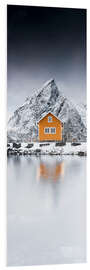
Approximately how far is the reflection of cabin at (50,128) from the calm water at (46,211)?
154mm

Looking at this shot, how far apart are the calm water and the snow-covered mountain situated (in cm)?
19

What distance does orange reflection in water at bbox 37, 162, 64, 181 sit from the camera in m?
2.39

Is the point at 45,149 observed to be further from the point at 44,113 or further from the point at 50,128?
the point at 44,113

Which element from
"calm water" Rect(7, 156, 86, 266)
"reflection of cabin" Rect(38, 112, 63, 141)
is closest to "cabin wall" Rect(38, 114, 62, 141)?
"reflection of cabin" Rect(38, 112, 63, 141)

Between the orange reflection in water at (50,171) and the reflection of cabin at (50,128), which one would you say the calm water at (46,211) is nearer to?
the orange reflection in water at (50,171)

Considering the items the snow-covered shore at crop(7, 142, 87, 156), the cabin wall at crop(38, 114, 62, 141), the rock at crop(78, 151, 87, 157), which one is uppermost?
the cabin wall at crop(38, 114, 62, 141)

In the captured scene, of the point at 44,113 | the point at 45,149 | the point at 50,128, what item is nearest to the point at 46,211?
the point at 45,149

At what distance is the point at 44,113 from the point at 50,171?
0.42 metres

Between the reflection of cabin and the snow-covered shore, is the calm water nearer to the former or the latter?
the snow-covered shore

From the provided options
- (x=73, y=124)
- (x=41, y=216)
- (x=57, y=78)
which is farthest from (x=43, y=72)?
(x=41, y=216)

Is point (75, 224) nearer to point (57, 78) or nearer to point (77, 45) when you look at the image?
point (57, 78)

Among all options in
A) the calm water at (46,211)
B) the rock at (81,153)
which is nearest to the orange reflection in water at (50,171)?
the calm water at (46,211)

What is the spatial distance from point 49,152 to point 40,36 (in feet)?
2.78

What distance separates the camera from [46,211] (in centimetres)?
236
